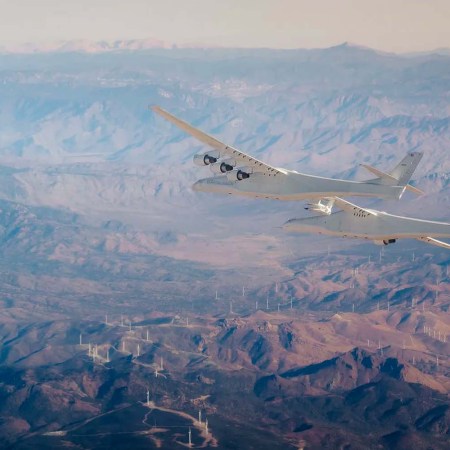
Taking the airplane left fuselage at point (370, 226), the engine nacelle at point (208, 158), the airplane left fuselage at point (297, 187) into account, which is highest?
the engine nacelle at point (208, 158)

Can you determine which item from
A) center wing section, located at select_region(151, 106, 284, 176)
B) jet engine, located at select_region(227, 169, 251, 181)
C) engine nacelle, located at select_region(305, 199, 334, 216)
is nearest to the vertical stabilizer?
engine nacelle, located at select_region(305, 199, 334, 216)

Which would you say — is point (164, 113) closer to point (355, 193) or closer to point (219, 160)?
point (219, 160)

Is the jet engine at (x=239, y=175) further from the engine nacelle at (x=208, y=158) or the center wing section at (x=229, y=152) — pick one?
the engine nacelle at (x=208, y=158)

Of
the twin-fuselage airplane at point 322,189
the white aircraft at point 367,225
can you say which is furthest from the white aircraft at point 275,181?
the white aircraft at point 367,225

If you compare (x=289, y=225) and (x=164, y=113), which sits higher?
(x=164, y=113)

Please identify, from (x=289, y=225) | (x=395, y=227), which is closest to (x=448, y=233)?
(x=395, y=227)

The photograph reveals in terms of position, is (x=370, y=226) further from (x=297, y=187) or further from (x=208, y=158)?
(x=208, y=158)

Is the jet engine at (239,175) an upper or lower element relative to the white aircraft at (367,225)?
upper
